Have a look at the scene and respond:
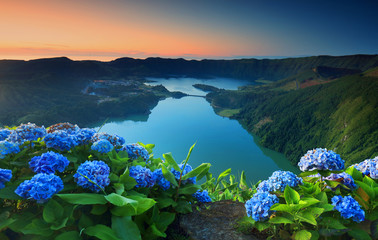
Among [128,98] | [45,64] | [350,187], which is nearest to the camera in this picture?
[350,187]

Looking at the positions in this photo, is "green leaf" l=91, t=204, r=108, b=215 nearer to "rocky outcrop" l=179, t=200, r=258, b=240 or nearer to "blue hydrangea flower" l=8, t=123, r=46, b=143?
"rocky outcrop" l=179, t=200, r=258, b=240

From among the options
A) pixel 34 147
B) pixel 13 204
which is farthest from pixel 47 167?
pixel 34 147

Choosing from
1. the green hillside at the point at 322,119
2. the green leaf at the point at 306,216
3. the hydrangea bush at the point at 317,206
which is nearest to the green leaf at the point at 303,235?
the hydrangea bush at the point at 317,206

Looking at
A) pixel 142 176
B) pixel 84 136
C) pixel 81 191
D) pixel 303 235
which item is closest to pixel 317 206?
pixel 303 235

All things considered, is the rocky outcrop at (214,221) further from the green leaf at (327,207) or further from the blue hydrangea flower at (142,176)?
the green leaf at (327,207)

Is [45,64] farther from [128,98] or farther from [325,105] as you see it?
[325,105]

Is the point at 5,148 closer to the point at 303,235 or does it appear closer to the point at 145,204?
the point at 145,204
